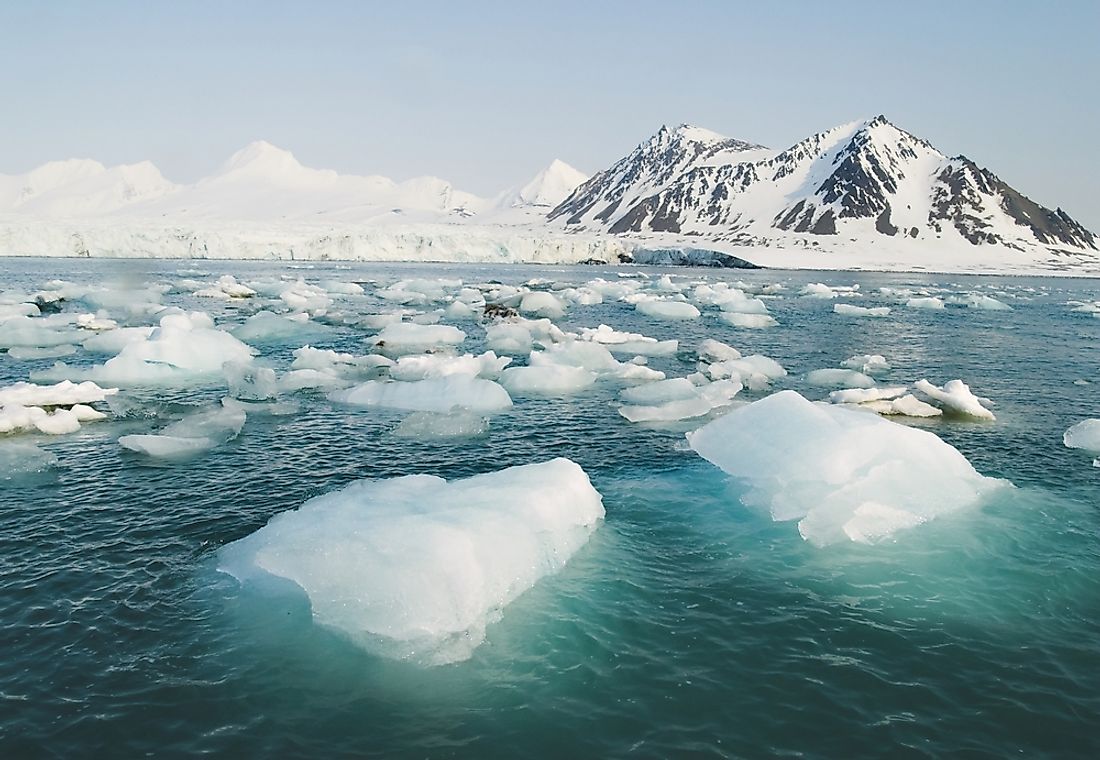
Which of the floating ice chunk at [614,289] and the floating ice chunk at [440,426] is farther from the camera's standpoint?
the floating ice chunk at [614,289]

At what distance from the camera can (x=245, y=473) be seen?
16781mm

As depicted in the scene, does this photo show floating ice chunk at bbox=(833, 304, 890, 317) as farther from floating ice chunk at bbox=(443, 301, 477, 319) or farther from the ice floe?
the ice floe

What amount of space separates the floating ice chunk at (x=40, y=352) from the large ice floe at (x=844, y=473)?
2881 cm

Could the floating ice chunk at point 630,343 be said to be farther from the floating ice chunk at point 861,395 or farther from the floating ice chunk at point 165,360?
the floating ice chunk at point 165,360

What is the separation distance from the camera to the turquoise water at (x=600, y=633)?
8.17m

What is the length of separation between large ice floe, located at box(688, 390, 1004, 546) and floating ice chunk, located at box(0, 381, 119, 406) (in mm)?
18336

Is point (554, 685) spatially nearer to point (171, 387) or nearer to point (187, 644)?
point (187, 644)

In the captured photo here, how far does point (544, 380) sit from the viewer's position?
27078 millimetres

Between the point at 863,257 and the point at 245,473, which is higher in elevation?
the point at 863,257

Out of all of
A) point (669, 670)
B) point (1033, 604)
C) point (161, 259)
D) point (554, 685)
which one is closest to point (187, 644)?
point (554, 685)

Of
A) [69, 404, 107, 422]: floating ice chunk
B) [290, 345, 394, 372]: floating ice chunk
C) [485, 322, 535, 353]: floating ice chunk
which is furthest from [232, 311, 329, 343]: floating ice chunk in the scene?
[69, 404, 107, 422]: floating ice chunk

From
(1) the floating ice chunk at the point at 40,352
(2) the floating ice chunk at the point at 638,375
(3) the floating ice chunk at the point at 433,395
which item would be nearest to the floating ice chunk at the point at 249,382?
(3) the floating ice chunk at the point at 433,395

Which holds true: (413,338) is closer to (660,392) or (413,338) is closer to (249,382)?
(249,382)

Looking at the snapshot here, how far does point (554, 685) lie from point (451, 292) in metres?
62.8
